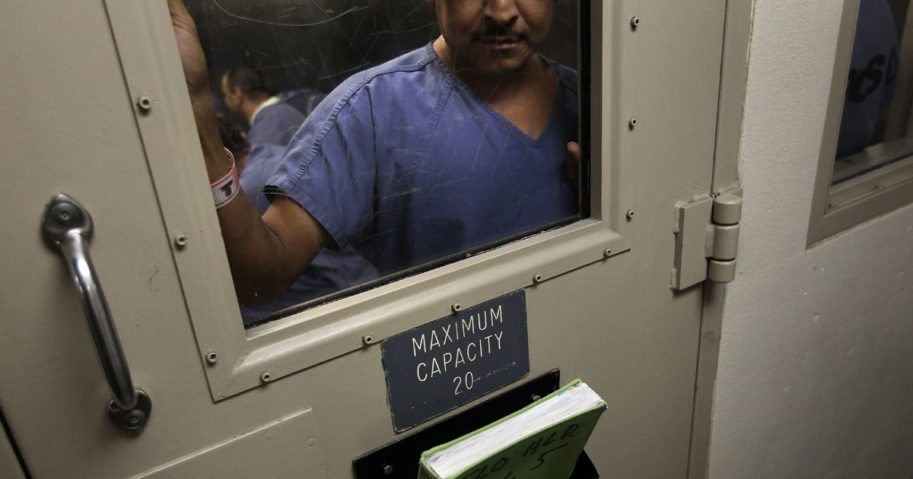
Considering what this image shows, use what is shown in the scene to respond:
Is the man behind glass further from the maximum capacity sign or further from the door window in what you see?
the door window

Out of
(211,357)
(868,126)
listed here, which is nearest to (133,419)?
(211,357)

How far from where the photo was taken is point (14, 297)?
49 centimetres

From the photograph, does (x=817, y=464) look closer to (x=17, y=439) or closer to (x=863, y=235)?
(x=863, y=235)

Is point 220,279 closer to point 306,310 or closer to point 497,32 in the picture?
point 306,310

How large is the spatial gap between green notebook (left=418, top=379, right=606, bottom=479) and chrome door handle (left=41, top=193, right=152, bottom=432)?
322 millimetres

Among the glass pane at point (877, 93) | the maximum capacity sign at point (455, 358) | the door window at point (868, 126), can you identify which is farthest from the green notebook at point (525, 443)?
the glass pane at point (877, 93)

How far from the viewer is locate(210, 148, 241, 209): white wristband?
569mm

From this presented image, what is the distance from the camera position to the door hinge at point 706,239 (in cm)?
89

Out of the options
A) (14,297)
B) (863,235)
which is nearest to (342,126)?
(14,297)

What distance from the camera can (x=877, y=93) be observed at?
1.17 m

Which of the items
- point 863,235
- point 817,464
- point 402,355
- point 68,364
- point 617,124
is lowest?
point 817,464

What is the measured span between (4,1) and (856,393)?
66.1 inches

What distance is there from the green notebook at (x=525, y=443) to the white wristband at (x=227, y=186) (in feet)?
1.14

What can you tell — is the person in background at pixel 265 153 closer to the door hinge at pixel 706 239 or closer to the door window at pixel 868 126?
the door hinge at pixel 706 239
